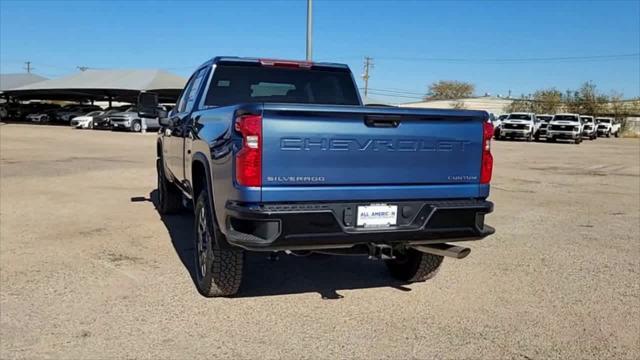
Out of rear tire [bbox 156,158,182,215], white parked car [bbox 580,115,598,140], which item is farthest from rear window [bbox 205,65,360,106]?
white parked car [bbox 580,115,598,140]

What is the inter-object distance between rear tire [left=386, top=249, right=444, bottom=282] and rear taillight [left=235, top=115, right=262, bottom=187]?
1.82m

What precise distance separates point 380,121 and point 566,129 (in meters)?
36.6

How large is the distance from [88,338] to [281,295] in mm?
1580

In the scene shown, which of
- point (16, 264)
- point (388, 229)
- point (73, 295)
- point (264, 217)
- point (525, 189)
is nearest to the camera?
point (264, 217)

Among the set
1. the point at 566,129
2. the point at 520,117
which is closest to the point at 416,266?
the point at 566,129

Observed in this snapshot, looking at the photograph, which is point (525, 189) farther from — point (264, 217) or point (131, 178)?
point (264, 217)

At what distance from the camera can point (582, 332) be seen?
4.10 meters

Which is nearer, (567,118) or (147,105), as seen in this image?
(147,105)

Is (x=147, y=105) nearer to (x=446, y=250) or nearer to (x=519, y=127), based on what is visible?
(x=446, y=250)

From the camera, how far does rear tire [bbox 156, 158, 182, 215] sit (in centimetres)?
795

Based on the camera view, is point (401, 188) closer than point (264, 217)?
No

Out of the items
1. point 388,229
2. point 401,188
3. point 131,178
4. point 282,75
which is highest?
point 282,75

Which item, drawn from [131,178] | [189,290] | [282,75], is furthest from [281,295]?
[131,178]

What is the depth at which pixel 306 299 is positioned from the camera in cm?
470
